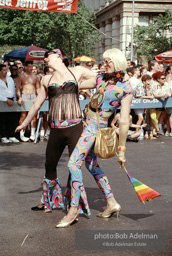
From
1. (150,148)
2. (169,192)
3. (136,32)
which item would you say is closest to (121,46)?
(136,32)

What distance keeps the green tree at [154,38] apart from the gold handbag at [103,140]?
2852cm

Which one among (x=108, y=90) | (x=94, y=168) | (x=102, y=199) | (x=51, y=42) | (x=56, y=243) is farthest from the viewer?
(x=51, y=42)

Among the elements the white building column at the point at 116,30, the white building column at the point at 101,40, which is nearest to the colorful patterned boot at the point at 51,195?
the white building column at the point at 116,30

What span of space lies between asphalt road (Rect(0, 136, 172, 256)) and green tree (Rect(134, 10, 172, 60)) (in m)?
25.1

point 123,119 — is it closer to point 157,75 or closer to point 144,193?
point 144,193

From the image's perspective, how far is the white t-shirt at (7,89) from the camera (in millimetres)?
11922

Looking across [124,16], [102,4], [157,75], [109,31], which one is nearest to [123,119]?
[157,75]

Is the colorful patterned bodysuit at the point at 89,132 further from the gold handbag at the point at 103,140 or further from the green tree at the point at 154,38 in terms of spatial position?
the green tree at the point at 154,38

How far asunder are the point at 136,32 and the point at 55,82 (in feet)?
102

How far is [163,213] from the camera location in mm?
5641

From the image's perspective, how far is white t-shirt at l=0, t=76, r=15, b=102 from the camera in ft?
39.1

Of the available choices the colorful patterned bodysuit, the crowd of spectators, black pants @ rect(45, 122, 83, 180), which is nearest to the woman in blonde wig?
the colorful patterned bodysuit

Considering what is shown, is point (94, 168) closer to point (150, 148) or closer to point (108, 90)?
point (108, 90)

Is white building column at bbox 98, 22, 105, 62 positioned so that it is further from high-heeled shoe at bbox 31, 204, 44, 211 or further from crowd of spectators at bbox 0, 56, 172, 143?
high-heeled shoe at bbox 31, 204, 44, 211
